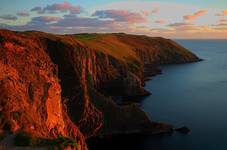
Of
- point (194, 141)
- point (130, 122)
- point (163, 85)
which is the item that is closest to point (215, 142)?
point (194, 141)

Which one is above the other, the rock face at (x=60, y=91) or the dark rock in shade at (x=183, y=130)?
the rock face at (x=60, y=91)

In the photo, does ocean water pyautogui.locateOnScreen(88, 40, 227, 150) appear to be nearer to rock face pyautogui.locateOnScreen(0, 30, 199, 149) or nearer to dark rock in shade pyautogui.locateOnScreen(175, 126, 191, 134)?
dark rock in shade pyautogui.locateOnScreen(175, 126, 191, 134)

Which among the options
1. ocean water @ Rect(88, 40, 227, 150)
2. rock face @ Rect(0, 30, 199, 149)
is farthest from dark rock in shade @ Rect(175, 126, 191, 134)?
rock face @ Rect(0, 30, 199, 149)

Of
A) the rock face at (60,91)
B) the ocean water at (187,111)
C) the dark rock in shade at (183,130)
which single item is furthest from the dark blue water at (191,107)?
the rock face at (60,91)

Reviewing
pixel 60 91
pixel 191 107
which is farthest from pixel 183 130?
pixel 60 91

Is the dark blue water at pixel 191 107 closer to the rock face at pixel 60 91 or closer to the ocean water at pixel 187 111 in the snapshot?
the ocean water at pixel 187 111

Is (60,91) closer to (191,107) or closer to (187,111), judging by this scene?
(187,111)
